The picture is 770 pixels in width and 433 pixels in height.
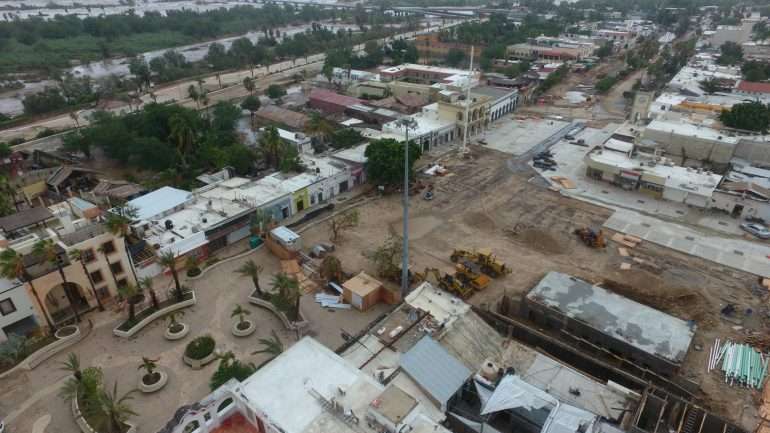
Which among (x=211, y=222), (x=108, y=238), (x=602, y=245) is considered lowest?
(x=602, y=245)

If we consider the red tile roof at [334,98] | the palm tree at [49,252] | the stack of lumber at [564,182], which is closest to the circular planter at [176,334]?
the palm tree at [49,252]

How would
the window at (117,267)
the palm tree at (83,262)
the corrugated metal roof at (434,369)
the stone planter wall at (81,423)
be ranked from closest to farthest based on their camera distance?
the corrugated metal roof at (434,369) < the stone planter wall at (81,423) < the palm tree at (83,262) < the window at (117,267)

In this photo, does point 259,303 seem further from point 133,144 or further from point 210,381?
point 133,144

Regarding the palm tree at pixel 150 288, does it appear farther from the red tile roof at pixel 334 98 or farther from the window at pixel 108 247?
the red tile roof at pixel 334 98

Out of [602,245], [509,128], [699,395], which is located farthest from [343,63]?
[699,395]

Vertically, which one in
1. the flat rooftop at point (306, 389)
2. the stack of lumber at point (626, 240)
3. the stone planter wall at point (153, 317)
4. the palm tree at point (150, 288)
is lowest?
the stack of lumber at point (626, 240)

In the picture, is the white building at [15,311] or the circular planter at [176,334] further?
the circular planter at [176,334]
